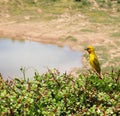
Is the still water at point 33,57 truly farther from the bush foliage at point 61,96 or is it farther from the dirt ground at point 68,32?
the bush foliage at point 61,96

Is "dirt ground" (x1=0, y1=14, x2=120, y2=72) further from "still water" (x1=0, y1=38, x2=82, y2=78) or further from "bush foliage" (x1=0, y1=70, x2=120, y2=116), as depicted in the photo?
"bush foliage" (x1=0, y1=70, x2=120, y2=116)

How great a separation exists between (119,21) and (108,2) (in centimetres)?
627

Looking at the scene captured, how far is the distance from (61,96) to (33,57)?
61.5ft

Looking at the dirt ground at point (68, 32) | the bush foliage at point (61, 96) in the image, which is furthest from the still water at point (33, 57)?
the bush foliage at point (61, 96)

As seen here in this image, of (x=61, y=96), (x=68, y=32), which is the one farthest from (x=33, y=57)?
(x=61, y=96)

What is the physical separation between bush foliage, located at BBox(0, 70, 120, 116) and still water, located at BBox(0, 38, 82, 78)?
14.7m

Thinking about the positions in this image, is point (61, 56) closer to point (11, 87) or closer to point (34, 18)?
point (34, 18)

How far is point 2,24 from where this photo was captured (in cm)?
3197

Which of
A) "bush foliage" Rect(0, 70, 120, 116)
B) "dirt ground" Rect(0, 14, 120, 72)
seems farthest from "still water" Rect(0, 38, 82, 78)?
"bush foliage" Rect(0, 70, 120, 116)

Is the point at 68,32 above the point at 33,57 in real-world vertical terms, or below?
below

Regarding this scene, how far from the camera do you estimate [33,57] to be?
24375mm

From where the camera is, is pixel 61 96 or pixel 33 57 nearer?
pixel 61 96

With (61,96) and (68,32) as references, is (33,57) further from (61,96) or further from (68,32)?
(61,96)

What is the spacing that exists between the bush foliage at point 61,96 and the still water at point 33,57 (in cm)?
1474
